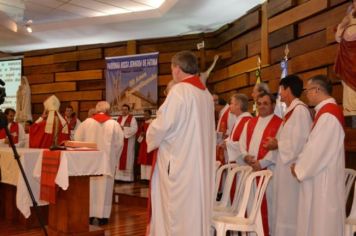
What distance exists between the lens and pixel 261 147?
4180 mm

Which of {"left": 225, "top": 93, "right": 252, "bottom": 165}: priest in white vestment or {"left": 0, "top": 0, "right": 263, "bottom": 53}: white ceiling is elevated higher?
{"left": 0, "top": 0, "right": 263, "bottom": 53}: white ceiling

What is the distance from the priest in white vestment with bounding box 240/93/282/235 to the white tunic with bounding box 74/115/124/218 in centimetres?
193

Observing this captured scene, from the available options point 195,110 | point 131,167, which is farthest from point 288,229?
point 131,167

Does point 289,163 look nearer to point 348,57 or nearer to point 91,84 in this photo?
point 348,57

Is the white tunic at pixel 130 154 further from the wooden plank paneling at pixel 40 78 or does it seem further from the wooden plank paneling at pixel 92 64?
the wooden plank paneling at pixel 40 78

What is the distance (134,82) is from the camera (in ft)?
31.5

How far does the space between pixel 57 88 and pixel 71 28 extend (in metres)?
2.17

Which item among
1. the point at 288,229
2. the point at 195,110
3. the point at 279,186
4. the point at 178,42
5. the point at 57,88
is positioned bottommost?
the point at 288,229

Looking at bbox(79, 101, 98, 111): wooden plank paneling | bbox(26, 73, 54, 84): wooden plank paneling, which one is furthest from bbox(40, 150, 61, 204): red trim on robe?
bbox(26, 73, 54, 84): wooden plank paneling

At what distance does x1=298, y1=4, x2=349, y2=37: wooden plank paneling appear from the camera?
5074 millimetres

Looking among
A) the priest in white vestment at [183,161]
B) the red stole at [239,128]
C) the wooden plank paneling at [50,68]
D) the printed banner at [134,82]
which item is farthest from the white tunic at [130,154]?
the priest in white vestment at [183,161]

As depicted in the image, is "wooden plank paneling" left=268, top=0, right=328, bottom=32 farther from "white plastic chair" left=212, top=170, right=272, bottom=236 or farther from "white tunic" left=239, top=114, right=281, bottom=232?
"white plastic chair" left=212, top=170, right=272, bottom=236

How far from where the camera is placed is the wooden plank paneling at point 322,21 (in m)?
5.07

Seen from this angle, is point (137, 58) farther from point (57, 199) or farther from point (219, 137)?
point (57, 199)
